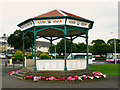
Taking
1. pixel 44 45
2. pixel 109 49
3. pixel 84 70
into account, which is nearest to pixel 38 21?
pixel 84 70

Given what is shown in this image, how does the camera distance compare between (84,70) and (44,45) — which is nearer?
(84,70)

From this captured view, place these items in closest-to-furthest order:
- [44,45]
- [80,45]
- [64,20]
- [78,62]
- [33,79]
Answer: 1. [33,79]
2. [64,20]
3. [78,62]
4. [80,45]
5. [44,45]

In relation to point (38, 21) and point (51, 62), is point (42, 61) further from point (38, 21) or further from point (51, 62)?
point (38, 21)

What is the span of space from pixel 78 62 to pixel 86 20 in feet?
12.7

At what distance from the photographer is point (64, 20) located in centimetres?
A: 1121

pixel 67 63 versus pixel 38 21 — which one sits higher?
pixel 38 21

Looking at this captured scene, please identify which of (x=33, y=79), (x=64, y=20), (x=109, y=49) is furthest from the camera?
(x=109, y=49)

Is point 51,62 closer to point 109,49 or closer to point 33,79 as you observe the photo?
point 33,79

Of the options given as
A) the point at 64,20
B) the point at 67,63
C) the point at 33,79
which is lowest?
the point at 33,79

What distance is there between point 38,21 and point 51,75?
471cm

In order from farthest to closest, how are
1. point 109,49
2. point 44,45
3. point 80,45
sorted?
point 44,45
point 80,45
point 109,49

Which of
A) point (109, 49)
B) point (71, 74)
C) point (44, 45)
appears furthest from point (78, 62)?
point (44, 45)

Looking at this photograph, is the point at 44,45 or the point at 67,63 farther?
the point at 44,45

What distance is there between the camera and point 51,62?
11.5m
